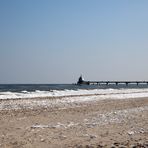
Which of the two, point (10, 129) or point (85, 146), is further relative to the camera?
point (10, 129)

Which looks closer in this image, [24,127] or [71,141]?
[71,141]

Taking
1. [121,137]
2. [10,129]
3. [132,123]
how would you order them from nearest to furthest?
[121,137] → [10,129] → [132,123]

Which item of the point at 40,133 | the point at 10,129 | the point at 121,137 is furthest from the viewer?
the point at 10,129

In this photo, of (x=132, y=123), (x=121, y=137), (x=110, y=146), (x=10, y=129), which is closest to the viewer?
(x=110, y=146)

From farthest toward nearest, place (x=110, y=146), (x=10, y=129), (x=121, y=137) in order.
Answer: (x=10, y=129) < (x=121, y=137) < (x=110, y=146)

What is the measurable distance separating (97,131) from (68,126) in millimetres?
1557

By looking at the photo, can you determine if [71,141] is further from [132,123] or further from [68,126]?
[132,123]

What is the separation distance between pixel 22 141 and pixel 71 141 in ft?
4.27

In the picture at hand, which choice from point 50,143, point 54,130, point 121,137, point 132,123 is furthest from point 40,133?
point 132,123

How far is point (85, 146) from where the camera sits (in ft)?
29.1

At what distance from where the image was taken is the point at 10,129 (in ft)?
39.2

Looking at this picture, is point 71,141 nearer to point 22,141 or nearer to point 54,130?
point 22,141

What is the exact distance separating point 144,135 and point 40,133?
3.08m

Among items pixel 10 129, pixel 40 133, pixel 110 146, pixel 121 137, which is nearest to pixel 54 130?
pixel 40 133
